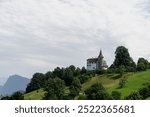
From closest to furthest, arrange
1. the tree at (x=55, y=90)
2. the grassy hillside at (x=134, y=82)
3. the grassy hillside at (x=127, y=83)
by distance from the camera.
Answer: the tree at (x=55, y=90), the grassy hillside at (x=134, y=82), the grassy hillside at (x=127, y=83)

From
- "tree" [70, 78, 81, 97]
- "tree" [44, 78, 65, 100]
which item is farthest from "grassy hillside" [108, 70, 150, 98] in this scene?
"tree" [44, 78, 65, 100]

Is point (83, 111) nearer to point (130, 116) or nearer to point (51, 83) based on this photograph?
point (130, 116)

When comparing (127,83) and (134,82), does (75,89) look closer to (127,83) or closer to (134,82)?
(127,83)

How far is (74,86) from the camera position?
578ft

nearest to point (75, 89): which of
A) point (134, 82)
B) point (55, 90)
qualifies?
point (55, 90)

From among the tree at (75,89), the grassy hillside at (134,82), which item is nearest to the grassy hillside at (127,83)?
the grassy hillside at (134,82)

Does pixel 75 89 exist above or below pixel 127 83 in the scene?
below

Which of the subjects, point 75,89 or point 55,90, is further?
point 75,89

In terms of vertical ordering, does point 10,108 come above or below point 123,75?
below

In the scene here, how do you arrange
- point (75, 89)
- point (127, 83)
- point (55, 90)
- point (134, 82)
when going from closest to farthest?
point (55, 90), point (75, 89), point (127, 83), point (134, 82)

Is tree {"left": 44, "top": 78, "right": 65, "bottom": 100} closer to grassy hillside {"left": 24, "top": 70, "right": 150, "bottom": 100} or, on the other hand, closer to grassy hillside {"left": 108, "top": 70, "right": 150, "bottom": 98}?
grassy hillside {"left": 24, "top": 70, "right": 150, "bottom": 100}

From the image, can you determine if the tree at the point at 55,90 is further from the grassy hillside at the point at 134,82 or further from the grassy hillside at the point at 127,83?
the grassy hillside at the point at 134,82

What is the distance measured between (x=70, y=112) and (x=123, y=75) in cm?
17918

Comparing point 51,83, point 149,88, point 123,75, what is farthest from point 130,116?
point 123,75
